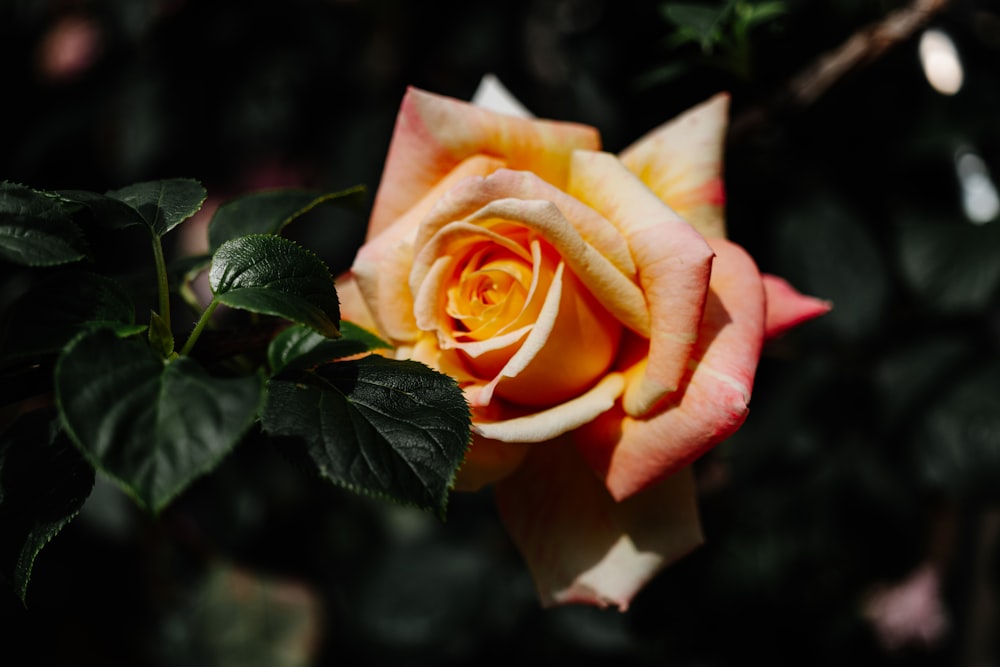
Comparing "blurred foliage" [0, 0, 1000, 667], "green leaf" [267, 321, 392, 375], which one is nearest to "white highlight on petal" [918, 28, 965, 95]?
"blurred foliage" [0, 0, 1000, 667]

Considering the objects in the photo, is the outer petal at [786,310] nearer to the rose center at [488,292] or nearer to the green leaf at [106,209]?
the rose center at [488,292]

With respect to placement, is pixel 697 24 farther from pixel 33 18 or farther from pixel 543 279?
pixel 33 18

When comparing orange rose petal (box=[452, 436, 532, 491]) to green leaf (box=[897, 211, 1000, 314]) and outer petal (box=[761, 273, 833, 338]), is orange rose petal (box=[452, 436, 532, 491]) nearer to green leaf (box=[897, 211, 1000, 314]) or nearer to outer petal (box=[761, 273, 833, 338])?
outer petal (box=[761, 273, 833, 338])

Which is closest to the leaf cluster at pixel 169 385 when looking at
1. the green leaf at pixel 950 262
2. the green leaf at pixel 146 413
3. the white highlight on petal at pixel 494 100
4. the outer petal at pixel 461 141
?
the green leaf at pixel 146 413

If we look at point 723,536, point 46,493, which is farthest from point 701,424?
point 723,536

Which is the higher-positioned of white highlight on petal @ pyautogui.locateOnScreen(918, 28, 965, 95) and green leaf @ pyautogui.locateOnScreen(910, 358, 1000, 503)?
white highlight on petal @ pyautogui.locateOnScreen(918, 28, 965, 95)

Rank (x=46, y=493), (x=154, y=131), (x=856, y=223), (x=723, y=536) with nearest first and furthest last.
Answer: (x=46, y=493) < (x=856, y=223) < (x=723, y=536) < (x=154, y=131)
